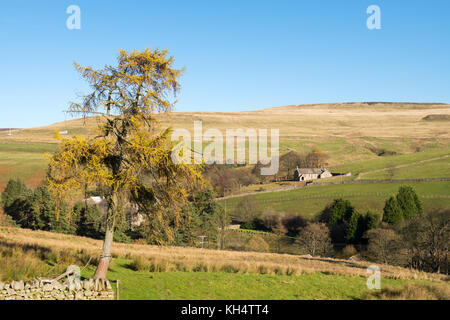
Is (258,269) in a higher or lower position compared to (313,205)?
higher

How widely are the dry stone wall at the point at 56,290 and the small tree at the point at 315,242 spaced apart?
5936 centimetres

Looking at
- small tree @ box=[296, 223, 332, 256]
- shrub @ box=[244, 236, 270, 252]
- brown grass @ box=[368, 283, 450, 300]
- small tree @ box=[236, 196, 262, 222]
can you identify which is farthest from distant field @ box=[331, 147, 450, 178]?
brown grass @ box=[368, 283, 450, 300]

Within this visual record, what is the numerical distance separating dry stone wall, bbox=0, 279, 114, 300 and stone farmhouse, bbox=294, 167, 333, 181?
446 feet

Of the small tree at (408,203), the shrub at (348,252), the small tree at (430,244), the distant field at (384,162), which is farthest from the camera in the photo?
the distant field at (384,162)

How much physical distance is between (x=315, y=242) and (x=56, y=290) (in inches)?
2437

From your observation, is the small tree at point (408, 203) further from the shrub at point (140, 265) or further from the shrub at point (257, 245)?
the shrub at point (140, 265)

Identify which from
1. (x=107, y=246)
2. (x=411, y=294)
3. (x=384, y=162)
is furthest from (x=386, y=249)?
(x=384, y=162)

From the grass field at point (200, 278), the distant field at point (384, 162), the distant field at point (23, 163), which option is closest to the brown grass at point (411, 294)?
the grass field at point (200, 278)

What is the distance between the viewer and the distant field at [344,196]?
303 ft

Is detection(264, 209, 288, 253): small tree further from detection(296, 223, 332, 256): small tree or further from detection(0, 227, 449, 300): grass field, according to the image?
detection(0, 227, 449, 300): grass field

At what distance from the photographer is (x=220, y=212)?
76.7m

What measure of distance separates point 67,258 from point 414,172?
121 m
